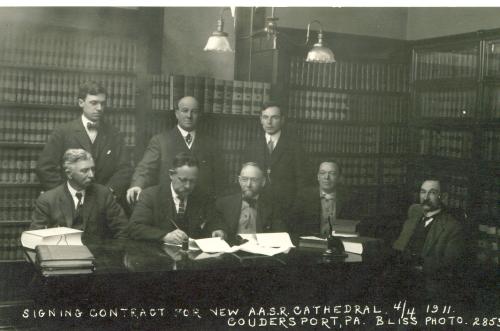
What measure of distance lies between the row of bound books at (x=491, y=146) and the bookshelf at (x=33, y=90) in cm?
221

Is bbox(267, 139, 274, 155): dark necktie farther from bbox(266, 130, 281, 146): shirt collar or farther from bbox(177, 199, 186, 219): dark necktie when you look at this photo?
bbox(177, 199, 186, 219): dark necktie

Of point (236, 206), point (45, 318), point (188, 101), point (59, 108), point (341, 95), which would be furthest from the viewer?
point (341, 95)

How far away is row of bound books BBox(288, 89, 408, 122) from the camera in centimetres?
389

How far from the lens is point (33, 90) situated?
10.6 ft

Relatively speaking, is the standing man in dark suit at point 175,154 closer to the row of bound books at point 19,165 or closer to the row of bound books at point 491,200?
the row of bound books at point 19,165

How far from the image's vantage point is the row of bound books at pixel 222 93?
11.9 feet

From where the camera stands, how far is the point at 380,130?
4.05m

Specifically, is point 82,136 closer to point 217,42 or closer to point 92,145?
point 92,145

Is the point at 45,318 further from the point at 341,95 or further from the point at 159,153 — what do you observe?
the point at 341,95

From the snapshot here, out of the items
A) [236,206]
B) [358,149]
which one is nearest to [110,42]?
[236,206]

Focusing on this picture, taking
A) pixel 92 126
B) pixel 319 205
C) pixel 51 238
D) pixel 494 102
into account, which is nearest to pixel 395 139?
pixel 494 102

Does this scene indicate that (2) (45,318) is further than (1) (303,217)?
No

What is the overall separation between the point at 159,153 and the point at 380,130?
62.3 inches

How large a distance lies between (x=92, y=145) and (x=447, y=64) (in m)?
2.28
